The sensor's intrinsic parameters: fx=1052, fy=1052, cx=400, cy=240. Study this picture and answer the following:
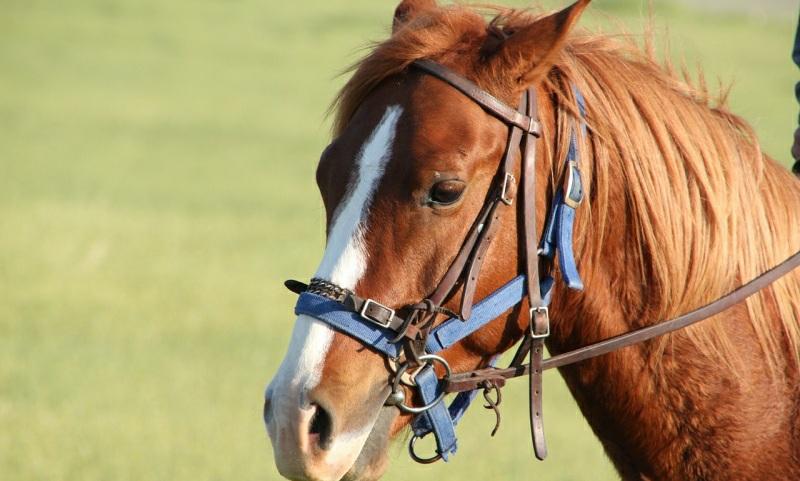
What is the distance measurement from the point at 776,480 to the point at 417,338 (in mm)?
1162

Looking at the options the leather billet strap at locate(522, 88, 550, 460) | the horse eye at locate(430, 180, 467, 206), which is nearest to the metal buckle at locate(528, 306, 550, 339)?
the leather billet strap at locate(522, 88, 550, 460)

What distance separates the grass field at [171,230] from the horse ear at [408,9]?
25 centimetres

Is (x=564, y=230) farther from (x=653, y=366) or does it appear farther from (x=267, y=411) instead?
(x=267, y=411)

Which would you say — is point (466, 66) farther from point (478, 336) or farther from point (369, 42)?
point (478, 336)

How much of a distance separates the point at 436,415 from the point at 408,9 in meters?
1.33

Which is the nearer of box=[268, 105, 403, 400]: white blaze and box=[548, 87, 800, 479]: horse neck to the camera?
box=[268, 105, 403, 400]: white blaze

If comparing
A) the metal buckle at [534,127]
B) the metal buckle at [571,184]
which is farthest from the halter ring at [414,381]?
the metal buckle at [534,127]

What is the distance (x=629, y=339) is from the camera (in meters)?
3.04

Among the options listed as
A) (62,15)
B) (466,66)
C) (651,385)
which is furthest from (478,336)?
(62,15)

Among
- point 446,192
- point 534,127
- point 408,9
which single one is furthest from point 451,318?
point 408,9

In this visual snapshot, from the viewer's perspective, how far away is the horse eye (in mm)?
2816

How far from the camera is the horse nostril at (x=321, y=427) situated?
8.95ft

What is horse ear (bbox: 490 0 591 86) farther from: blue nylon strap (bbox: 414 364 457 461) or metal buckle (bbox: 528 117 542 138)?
blue nylon strap (bbox: 414 364 457 461)

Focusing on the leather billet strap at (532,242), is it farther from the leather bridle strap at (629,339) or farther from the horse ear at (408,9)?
the horse ear at (408,9)
